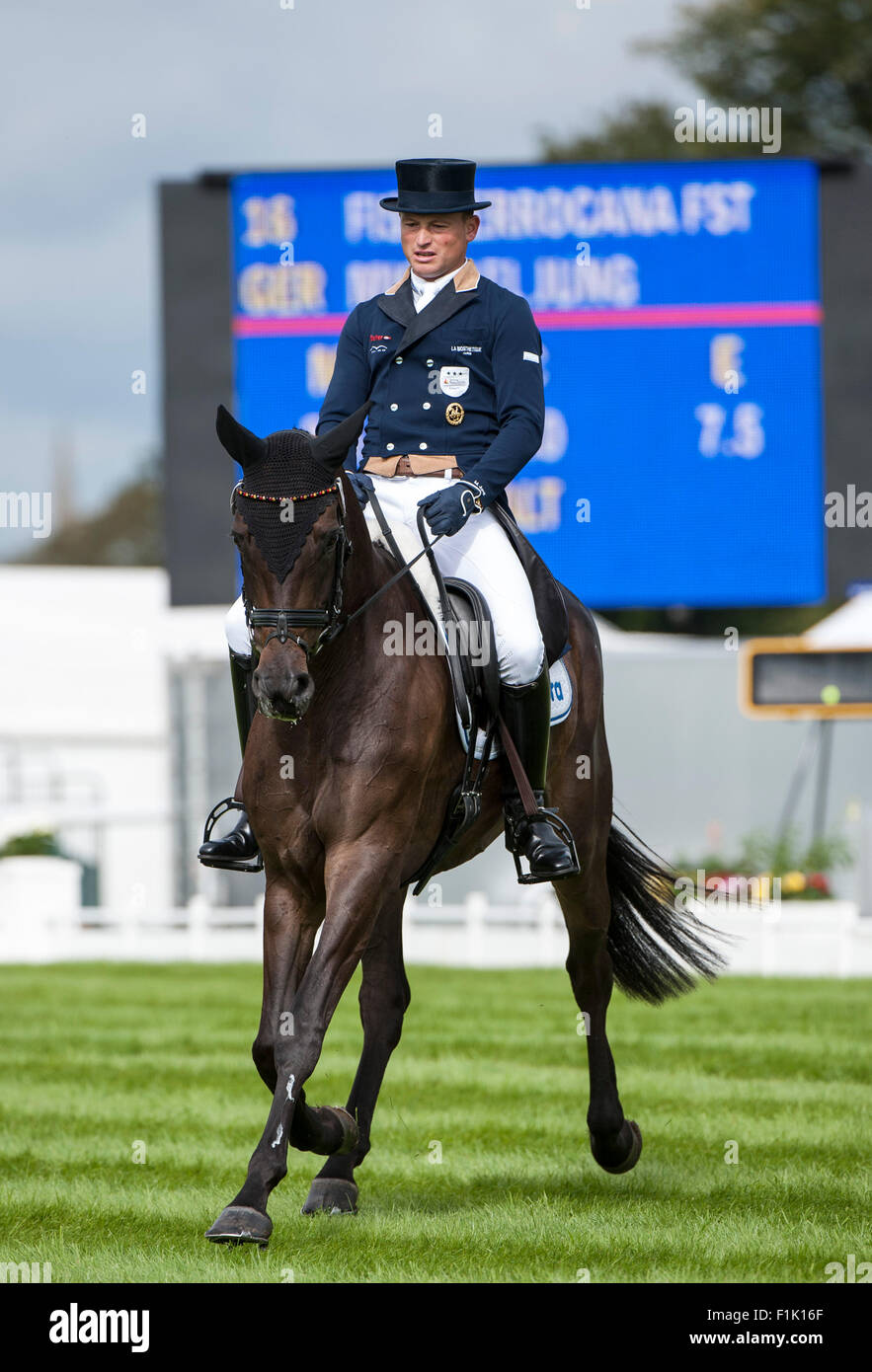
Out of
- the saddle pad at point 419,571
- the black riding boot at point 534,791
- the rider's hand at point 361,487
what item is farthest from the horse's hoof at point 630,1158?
the rider's hand at point 361,487

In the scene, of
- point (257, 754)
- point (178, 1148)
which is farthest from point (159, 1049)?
point (257, 754)

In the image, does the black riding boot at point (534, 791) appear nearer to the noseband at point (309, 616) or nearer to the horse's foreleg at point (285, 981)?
the horse's foreleg at point (285, 981)

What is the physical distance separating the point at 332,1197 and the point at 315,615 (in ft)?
7.20

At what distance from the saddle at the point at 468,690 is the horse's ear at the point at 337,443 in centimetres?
65

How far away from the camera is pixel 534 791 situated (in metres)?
6.56

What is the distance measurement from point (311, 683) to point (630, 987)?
3.02 m

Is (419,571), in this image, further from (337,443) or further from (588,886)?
(588,886)

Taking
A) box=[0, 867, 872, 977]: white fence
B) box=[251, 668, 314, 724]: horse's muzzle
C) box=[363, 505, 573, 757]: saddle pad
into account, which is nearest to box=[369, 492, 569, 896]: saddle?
box=[363, 505, 573, 757]: saddle pad

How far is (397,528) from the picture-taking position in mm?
6191

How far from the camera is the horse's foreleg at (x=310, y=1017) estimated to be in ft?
17.5

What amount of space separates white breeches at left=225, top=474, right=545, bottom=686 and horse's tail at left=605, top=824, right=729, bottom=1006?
5.02ft

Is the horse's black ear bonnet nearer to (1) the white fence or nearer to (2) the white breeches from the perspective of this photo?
(2) the white breeches
